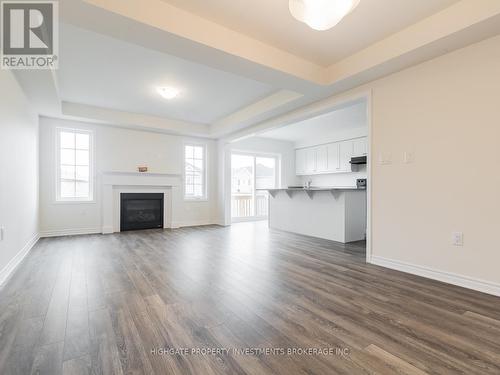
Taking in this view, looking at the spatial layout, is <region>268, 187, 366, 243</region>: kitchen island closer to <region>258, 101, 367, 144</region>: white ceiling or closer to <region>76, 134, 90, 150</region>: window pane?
<region>258, 101, 367, 144</region>: white ceiling

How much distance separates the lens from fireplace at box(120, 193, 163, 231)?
18.8ft

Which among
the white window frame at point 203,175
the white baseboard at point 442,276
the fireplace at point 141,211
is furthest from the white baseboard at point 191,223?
the white baseboard at point 442,276

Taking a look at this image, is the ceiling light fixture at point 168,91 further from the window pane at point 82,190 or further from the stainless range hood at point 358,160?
the stainless range hood at point 358,160

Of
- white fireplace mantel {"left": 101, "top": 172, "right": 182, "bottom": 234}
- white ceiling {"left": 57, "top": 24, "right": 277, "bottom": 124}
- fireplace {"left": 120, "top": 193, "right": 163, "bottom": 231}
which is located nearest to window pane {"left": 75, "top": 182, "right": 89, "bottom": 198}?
white fireplace mantel {"left": 101, "top": 172, "right": 182, "bottom": 234}

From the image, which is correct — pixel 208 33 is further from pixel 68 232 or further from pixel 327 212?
pixel 68 232

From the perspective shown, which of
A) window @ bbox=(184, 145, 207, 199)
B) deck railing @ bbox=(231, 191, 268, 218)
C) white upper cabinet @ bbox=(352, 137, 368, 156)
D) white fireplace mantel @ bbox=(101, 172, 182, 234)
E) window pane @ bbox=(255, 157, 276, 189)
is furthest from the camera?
window pane @ bbox=(255, 157, 276, 189)

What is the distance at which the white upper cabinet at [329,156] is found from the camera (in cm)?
670

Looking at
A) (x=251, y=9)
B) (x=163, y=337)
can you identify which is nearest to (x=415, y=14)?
(x=251, y=9)

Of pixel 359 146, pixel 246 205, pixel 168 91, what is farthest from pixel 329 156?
pixel 168 91

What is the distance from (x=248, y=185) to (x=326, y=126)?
2.93 meters

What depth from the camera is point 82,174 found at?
540 cm

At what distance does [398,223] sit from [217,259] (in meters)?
2.29

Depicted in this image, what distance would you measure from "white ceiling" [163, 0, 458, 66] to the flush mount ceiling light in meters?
0.48

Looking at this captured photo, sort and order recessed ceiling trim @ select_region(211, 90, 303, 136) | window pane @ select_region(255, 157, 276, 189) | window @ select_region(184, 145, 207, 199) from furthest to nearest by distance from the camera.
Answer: window pane @ select_region(255, 157, 276, 189) → window @ select_region(184, 145, 207, 199) → recessed ceiling trim @ select_region(211, 90, 303, 136)
